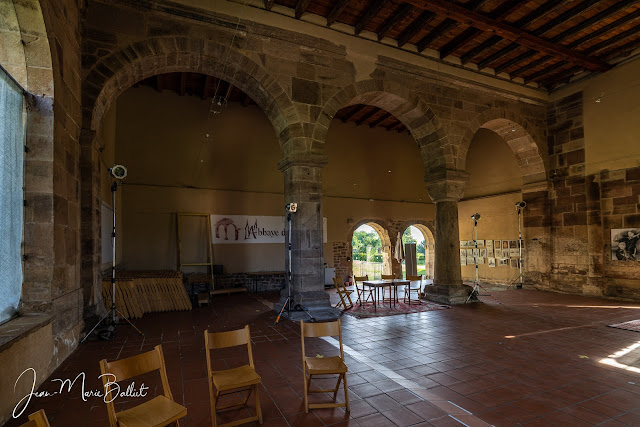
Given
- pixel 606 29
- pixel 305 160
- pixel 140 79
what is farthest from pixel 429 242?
pixel 140 79

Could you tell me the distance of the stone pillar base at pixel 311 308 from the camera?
5605 mm

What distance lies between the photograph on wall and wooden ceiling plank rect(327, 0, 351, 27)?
7.46 m

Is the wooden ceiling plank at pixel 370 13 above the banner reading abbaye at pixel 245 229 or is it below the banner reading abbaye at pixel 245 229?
above

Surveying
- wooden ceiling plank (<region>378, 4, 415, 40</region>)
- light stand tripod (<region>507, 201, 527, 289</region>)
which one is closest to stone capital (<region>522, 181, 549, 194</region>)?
light stand tripod (<region>507, 201, 527, 289</region>)

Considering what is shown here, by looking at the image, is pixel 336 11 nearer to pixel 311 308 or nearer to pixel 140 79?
pixel 140 79

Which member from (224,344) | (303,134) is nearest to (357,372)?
(224,344)

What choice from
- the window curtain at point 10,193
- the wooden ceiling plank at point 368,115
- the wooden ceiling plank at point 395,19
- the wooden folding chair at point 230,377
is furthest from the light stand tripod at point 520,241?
the window curtain at point 10,193

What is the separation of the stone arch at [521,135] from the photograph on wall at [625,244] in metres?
2.04

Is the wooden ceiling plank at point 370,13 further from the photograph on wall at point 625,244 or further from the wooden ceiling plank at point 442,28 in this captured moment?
the photograph on wall at point 625,244

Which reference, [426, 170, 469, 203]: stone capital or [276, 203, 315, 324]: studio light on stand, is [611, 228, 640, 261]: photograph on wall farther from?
[276, 203, 315, 324]: studio light on stand

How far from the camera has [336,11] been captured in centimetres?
582

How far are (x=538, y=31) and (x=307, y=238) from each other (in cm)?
573

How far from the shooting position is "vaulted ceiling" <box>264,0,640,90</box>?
582 centimetres

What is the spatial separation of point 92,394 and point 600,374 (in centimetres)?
460
